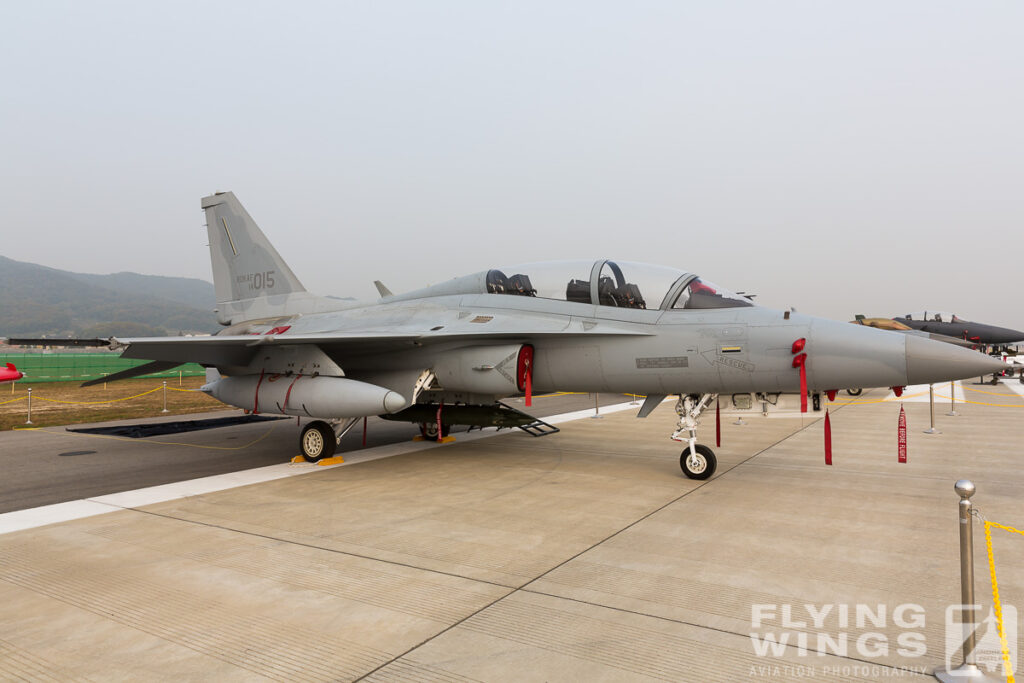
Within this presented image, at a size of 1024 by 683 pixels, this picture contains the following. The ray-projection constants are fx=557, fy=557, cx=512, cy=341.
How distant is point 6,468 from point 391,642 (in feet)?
26.2

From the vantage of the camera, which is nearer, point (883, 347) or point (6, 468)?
point (883, 347)

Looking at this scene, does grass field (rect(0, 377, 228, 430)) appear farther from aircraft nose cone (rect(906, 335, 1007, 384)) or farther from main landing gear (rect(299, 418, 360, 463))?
aircraft nose cone (rect(906, 335, 1007, 384))

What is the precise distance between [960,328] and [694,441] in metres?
24.2

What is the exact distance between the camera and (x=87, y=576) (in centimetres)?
384

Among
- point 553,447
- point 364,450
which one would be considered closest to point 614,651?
point 553,447

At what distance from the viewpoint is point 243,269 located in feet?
35.0

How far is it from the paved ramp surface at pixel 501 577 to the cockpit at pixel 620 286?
213cm

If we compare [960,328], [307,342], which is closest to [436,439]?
[307,342]

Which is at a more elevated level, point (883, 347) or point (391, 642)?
point (883, 347)

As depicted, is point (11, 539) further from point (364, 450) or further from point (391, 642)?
point (364, 450)

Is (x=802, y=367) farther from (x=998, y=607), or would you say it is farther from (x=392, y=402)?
(x=392, y=402)

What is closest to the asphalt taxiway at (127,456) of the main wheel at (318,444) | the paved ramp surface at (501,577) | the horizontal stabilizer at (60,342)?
the main wheel at (318,444)

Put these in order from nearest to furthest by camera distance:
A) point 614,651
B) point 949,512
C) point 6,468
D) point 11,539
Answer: point 614,651, point 11,539, point 949,512, point 6,468

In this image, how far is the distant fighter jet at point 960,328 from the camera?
2355cm
